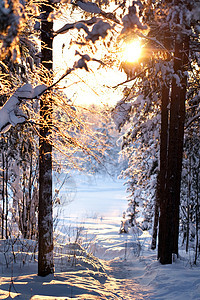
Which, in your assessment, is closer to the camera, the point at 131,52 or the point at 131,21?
the point at 131,21

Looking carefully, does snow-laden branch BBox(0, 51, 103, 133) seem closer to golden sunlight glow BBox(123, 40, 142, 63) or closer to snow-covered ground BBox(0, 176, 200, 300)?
golden sunlight glow BBox(123, 40, 142, 63)

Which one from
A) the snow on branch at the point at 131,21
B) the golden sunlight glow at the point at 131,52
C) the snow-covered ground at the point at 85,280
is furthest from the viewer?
the golden sunlight glow at the point at 131,52

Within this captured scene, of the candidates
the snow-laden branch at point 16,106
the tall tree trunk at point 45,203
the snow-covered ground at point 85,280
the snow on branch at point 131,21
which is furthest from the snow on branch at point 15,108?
the snow-covered ground at point 85,280

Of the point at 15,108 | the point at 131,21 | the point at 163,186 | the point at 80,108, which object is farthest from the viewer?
the point at 163,186

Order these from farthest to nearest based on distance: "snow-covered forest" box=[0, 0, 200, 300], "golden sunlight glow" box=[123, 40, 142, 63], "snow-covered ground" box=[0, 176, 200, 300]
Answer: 1. "golden sunlight glow" box=[123, 40, 142, 63]
2. "snow-covered ground" box=[0, 176, 200, 300]
3. "snow-covered forest" box=[0, 0, 200, 300]

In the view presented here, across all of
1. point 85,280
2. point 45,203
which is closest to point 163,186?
point 85,280

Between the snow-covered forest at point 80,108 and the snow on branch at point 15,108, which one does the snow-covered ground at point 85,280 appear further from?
the snow on branch at point 15,108

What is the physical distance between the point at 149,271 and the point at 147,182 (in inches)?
296

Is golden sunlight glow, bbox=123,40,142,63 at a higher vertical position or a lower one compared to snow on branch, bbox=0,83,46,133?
higher

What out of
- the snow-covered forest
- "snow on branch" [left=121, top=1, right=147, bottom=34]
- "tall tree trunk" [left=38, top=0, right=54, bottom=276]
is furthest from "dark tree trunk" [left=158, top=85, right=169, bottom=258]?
"snow on branch" [left=121, top=1, right=147, bottom=34]

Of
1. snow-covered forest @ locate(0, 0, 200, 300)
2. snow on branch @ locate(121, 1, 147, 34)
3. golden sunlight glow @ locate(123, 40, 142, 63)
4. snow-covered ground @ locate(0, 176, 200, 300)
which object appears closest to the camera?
snow on branch @ locate(121, 1, 147, 34)

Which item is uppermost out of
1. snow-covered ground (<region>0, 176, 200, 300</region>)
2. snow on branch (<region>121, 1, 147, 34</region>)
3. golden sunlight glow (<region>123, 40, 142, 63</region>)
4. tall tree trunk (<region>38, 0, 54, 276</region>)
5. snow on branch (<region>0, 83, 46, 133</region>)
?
golden sunlight glow (<region>123, 40, 142, 63</region>)

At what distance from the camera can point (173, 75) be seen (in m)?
7.62

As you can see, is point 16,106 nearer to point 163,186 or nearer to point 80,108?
point 80,108
